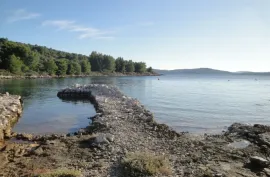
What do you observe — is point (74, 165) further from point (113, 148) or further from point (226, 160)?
point (226, 160)

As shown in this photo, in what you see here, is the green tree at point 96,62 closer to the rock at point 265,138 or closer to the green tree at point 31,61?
the green tree at point 31,61

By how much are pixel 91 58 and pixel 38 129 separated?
178623 millimetres

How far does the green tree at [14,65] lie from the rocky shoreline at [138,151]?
94.3m

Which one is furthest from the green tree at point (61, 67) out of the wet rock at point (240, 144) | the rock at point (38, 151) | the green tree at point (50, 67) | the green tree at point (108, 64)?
the wet rock at point (240, 144)

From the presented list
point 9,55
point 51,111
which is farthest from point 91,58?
point 51,111

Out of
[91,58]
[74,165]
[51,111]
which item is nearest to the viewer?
[74,165]

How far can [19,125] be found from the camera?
78.1 feet

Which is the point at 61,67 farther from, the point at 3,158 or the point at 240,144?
the point at 240,144

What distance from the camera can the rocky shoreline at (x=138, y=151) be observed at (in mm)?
11531

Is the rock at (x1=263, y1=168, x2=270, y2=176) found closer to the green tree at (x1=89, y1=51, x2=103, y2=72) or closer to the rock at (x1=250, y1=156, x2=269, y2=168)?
the rock at (x1=250, y1=156, x2=269, y2=168)

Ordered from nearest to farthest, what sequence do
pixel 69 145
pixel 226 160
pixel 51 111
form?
pixel 226 160 < pixel 69 145 < pixel 51 111

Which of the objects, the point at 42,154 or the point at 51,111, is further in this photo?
the point at 51,111

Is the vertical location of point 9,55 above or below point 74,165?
above

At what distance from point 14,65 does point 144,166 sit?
105 m
